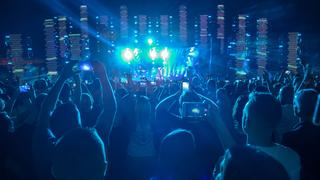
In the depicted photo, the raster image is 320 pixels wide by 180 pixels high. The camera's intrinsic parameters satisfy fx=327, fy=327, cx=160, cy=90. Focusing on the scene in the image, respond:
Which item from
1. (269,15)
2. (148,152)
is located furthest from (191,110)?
(269,15)

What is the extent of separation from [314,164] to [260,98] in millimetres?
950

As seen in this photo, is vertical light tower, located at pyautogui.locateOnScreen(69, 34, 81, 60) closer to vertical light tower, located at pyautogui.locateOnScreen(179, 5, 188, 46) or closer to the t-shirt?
vertical light tower, located at pyautogui.locateOnScreen(179, 5, 188, 46)

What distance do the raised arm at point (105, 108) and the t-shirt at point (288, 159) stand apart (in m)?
1.05

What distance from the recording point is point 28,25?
1380 centimetres

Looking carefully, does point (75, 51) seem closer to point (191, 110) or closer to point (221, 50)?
point (221, 50)

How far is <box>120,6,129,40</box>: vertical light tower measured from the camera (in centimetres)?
1414

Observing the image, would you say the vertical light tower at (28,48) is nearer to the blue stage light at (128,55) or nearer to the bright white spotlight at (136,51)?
the blue stage light at (128,55)

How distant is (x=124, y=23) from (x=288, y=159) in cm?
1349

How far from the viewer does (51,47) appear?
16391 millimetres

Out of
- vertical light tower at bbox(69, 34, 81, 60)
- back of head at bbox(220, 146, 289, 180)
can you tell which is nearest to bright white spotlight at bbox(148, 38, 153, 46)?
vertical light tower at bbox(69, 34, 81, 60)

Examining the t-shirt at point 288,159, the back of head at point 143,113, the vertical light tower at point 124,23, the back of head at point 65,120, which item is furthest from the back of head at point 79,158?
the vertical light tower at point 124,23

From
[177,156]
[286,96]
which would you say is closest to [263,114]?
[177,156]

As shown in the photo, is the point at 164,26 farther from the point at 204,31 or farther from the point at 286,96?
the point at 286,96

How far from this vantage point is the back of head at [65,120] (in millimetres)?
2686
